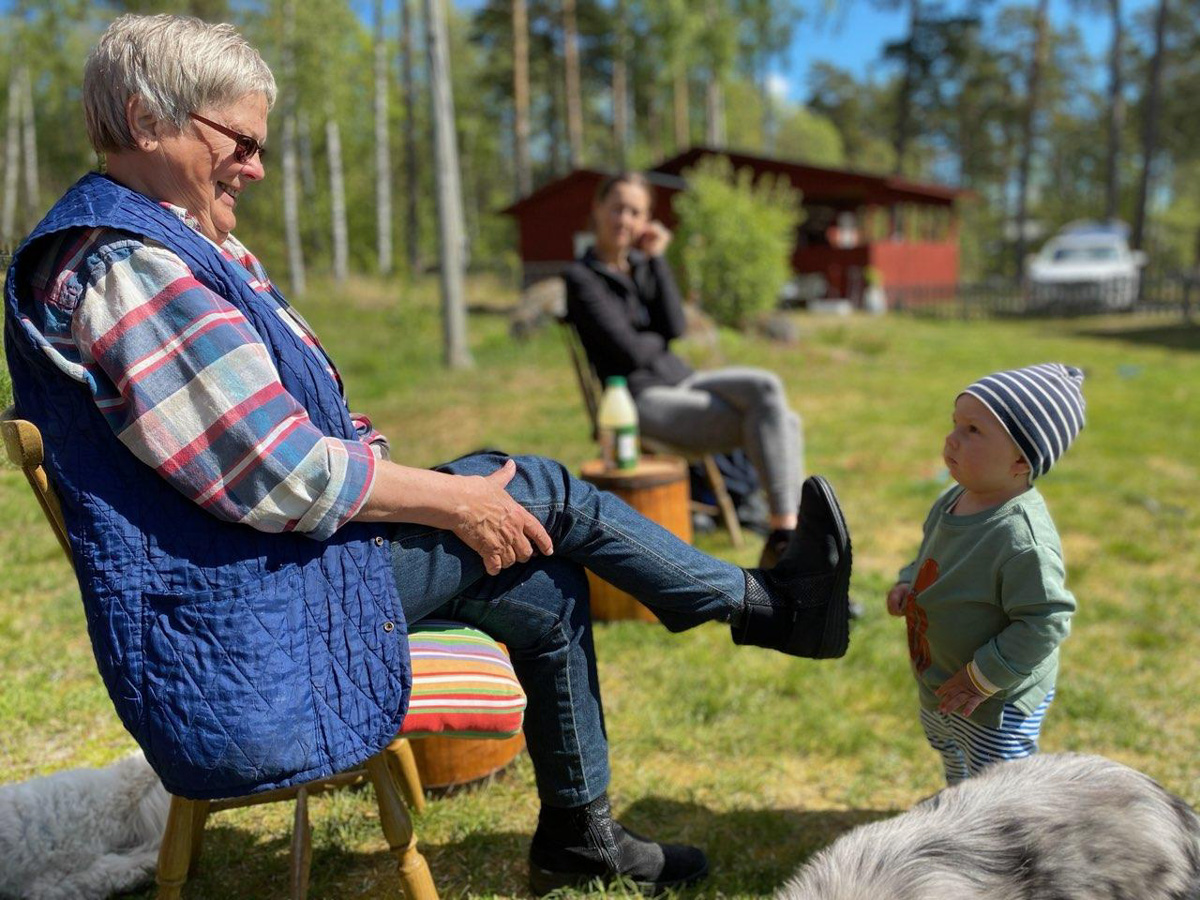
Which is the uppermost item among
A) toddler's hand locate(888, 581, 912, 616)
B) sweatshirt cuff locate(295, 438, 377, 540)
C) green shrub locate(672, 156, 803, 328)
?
green shrub locate(672, 156, 803, 328)

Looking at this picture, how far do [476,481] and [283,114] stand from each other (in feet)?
78.8

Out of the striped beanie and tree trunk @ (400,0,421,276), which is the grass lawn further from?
tree trunk @ (400,0,421,276)

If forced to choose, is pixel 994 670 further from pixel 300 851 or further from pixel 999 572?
pixel 300 851

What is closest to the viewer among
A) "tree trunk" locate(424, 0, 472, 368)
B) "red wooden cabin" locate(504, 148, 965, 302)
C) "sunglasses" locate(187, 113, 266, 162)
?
"sunglasses" locate(187, 113, 266, 162)

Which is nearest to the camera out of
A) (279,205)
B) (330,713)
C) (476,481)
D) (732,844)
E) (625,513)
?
(330,713)

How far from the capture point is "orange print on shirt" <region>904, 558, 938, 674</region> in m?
2.08

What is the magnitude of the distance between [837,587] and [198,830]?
4.79ft

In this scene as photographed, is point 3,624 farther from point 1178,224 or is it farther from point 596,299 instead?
point 1178,224

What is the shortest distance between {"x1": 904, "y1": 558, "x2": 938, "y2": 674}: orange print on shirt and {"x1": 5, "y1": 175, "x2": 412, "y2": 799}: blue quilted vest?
121 cm

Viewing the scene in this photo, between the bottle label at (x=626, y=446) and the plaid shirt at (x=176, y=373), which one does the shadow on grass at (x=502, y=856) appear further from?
the bottle label at (x=626, y=446)

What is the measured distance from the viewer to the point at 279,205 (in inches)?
1057

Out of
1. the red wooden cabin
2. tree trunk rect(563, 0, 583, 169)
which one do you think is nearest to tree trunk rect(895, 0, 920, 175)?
the red wooden cabin

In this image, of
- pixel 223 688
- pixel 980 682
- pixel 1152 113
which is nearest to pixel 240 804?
pixel 223 688

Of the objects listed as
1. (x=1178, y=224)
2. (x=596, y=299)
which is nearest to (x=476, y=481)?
(x=596, y=299)
